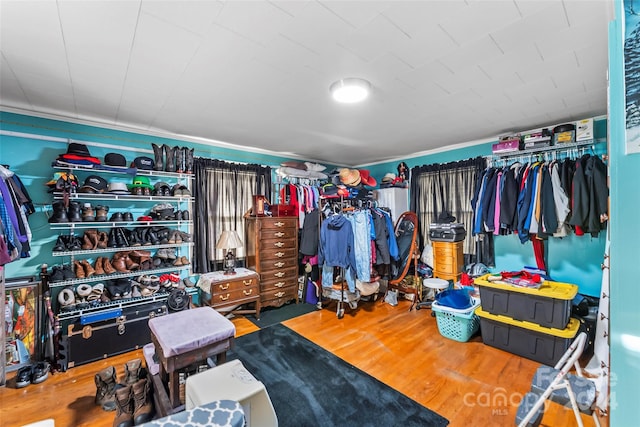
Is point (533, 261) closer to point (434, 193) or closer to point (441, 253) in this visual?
point (441, 253)

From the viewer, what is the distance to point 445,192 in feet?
13.7

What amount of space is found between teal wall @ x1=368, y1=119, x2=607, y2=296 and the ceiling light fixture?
2.52m

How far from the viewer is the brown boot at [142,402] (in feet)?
5.59

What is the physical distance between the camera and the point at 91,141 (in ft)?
9.63

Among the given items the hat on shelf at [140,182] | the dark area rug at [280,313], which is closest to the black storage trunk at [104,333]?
the dark area rug at [280,313]

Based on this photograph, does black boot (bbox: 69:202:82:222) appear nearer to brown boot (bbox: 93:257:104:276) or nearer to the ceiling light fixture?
brown boot (bbox: 93:257:104:276)

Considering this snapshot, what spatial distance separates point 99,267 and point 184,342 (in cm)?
187

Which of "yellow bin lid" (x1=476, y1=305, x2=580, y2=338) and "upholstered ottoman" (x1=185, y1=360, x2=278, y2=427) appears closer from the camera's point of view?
"upholstered ottoman" (x1=185, y1=360, x2=278, y2=427)

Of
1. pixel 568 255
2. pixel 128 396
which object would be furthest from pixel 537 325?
pixel 128 396

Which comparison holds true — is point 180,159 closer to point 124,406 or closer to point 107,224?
point 107,224

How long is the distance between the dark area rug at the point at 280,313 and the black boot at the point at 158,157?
2204 mm

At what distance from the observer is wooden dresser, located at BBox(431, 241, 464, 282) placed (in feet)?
12.1

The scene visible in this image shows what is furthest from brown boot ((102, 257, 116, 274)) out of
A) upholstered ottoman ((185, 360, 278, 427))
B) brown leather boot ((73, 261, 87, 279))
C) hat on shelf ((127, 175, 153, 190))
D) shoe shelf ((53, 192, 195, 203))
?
upholstered ottoman ((185, 360, 278, 427))

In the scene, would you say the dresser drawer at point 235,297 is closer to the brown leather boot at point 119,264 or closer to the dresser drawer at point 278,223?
the dresser drawer at point 278,223
